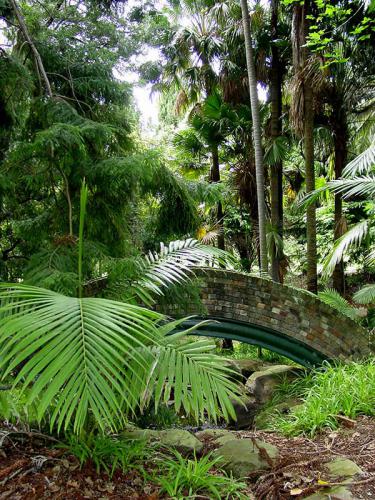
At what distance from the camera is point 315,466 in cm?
298

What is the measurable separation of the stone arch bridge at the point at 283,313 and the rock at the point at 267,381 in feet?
3.69

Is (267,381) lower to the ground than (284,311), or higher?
lower

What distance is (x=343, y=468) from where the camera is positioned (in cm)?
286

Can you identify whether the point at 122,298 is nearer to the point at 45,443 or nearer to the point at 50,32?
the point at 45,443

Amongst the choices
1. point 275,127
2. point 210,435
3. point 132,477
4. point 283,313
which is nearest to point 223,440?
point 210,435

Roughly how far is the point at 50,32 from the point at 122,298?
3.78 m

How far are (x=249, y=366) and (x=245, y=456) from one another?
→ 18.8 ft

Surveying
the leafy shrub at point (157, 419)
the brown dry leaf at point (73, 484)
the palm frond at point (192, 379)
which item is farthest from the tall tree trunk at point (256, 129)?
the brown dry leaf at point (73, 484)

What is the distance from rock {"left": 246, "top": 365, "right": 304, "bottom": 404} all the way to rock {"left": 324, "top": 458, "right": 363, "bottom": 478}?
3846 millimetres

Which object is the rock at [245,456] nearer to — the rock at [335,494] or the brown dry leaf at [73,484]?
the rock at [335,494]

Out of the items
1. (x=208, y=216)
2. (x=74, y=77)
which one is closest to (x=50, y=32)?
(x=74, y=77)

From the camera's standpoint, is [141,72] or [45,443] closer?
[45,443]

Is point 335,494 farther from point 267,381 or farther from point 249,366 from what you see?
point 249,366

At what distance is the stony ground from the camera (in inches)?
89.7
